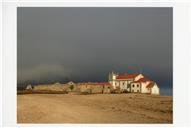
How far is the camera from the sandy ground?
443 centimetres

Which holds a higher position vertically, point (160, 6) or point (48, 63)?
point (160, 6)

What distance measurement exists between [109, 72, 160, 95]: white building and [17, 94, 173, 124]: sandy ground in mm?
83

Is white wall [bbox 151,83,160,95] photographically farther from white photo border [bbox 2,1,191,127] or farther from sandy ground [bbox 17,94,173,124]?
white photo border [bbox 2,1,191,127]

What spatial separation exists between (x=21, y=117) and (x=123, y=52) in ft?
5.44

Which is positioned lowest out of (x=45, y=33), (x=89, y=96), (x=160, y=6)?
(x=89, y=96)

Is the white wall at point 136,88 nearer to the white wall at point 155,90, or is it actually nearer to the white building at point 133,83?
the white building at point 133,83

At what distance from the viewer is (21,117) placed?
4.47 meters

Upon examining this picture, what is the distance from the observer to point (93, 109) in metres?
4.51

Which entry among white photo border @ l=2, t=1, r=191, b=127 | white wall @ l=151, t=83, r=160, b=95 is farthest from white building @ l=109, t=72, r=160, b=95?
white photo border @ l=2, t=1, r=191, b=127

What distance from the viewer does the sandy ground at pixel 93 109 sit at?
4434 millimetres

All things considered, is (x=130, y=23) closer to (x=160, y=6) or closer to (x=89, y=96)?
(x=160, y=6)

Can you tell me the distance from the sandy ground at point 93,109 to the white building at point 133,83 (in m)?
0.08
